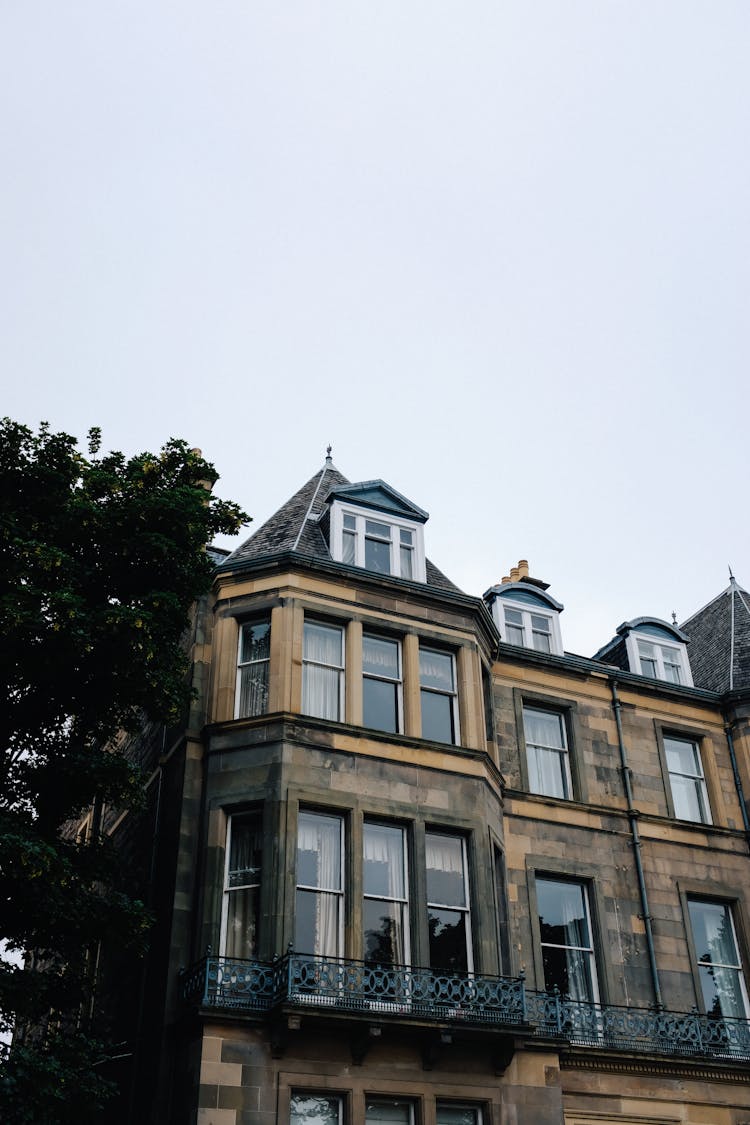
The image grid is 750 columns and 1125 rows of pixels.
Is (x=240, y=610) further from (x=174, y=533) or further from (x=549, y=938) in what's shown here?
(x=549, y=938)

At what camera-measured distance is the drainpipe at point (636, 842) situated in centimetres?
2289

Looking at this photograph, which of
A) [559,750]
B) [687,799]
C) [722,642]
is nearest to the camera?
[559,750]

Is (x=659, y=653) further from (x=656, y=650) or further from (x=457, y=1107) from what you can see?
(x=457, y=1107)

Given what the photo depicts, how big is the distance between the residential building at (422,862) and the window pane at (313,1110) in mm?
35

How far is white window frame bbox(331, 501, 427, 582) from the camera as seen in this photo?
2397cm

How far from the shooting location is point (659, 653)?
28656 mm

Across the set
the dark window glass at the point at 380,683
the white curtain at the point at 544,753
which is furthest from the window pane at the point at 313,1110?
the white curtain at the point at 544,753

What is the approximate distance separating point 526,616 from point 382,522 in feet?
15.9

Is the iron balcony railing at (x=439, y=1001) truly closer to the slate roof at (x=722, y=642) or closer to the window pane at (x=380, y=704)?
the window pane at (x=380, y=704)

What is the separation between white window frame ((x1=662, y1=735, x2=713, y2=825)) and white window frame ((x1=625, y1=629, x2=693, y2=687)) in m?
1.64

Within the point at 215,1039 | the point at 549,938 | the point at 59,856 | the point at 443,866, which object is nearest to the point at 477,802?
the point at 443,866

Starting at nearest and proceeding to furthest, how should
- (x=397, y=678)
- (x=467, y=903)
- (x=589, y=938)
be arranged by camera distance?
(x=467, y=903), (x=397, y=678), (x=589, y=938)

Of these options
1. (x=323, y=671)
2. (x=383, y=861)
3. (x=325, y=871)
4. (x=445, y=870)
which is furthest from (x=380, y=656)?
(x=325, y=871)

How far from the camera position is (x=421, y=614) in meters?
23.5
